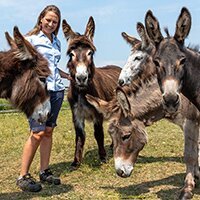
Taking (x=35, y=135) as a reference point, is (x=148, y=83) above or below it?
above

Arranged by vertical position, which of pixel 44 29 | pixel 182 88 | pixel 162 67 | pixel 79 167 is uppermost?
pixel 44 29

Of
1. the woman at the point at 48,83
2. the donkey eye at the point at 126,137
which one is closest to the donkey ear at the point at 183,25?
the donkey eye at the point at 126,137

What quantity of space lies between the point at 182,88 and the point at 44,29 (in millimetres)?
2158

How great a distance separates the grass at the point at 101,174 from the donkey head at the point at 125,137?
591 mm

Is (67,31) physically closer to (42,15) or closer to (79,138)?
(42,15)

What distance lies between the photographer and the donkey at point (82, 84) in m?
6.51

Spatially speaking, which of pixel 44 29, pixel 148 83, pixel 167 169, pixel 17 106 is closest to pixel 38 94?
pixel 17 106

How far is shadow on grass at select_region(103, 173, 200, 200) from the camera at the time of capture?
16.4ft

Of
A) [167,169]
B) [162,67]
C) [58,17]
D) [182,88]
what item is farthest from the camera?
[167,169]

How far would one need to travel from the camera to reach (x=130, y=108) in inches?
186

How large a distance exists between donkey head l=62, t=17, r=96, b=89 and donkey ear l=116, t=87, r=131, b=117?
177 centimetres

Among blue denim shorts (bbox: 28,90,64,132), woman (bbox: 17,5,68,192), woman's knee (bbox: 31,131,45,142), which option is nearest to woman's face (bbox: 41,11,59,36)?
woman (bbox: 17,5,68,192)

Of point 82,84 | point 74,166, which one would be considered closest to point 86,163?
point 74,166

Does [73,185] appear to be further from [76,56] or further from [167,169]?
[76,56]
